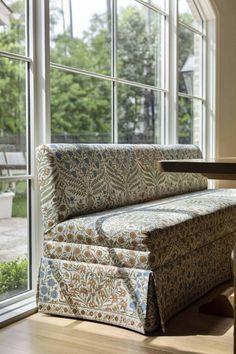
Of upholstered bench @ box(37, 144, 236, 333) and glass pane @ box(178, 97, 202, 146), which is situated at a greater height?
glass pane @ box(178, 97, 202, 146)

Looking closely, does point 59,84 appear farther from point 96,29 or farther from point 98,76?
point 96,29

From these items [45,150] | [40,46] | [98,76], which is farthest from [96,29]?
[45,150]

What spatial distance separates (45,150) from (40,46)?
0.61 meters

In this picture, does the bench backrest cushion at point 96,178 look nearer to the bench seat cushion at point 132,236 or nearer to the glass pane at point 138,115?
the bench seat cushion at point 132,236

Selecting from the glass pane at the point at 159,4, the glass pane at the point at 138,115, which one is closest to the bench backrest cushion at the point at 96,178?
the glass pane at the point at 138,115

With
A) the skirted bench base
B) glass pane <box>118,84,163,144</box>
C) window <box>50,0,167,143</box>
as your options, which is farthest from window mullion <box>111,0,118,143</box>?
the skirted bench base

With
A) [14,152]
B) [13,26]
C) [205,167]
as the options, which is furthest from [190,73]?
[205,167]

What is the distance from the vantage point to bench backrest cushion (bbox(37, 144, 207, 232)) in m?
2.67

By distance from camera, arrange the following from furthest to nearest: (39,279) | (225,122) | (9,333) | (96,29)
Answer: (225,122) < (96,29) < (39,279) < (9,333)

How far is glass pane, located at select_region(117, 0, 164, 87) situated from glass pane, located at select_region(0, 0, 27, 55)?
4.02ft

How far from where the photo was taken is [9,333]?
2375mm

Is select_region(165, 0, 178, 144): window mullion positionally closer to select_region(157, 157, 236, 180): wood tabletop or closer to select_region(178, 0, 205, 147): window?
select_region(178, 0, 205, 147): window

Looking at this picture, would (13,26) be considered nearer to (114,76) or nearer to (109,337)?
(114,76)

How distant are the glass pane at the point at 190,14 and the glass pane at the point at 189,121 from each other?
0.74 meters
